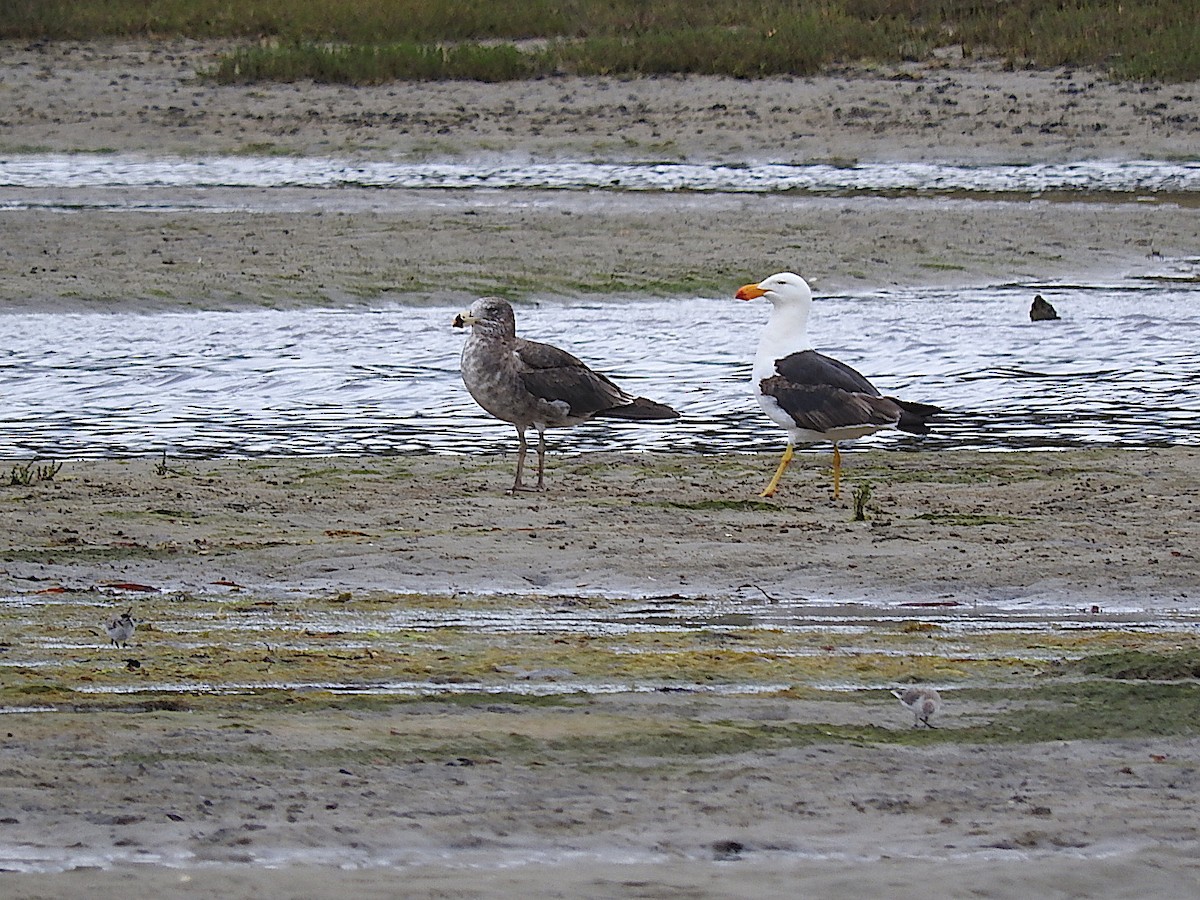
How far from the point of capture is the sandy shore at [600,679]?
385 cm

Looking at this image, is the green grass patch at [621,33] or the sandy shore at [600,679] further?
the green grass patch at [621,33]

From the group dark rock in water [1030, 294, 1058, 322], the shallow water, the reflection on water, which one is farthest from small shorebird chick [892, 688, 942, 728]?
the shallow water

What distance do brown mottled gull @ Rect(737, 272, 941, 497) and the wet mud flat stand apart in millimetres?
455

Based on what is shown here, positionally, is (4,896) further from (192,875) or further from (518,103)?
(518,103)

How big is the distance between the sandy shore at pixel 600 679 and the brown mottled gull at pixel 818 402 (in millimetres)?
255

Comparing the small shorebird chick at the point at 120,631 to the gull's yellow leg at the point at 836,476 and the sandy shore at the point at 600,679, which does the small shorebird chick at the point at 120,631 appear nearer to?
the sandy shore at the point at 600,679

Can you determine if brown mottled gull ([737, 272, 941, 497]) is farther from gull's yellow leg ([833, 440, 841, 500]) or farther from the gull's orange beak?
the gull's orange beak

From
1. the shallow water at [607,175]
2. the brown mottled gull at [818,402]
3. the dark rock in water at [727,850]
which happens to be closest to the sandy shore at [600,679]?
the dark rock in water at [727,850]

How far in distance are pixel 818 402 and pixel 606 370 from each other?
355 centimetres

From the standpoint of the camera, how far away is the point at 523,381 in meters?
9.03

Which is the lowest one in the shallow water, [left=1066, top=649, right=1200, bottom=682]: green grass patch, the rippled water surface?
the rippled water surface

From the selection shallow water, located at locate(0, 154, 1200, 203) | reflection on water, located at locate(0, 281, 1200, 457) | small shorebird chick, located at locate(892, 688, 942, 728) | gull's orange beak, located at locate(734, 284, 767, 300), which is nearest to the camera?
small shorebird chick, located at locate(892, 688, 942, 728)

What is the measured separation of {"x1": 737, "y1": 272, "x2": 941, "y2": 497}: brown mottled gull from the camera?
28.6ft

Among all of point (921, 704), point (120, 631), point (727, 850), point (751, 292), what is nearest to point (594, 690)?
point (921, 704)
